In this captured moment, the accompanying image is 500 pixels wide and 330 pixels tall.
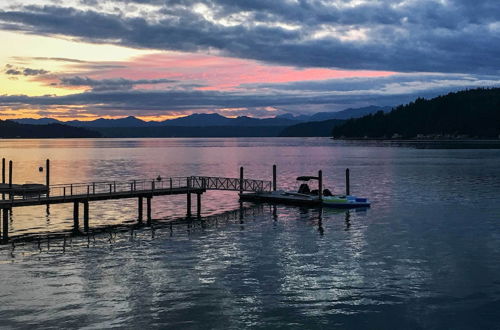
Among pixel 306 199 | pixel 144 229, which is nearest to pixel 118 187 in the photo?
pixel 306 199

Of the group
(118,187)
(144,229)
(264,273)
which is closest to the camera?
(264,273)

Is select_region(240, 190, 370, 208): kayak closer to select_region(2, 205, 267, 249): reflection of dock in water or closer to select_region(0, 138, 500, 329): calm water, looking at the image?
select_region(0, 138, 500, 329): calm water

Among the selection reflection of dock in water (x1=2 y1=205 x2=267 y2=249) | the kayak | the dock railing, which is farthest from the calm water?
the kayak

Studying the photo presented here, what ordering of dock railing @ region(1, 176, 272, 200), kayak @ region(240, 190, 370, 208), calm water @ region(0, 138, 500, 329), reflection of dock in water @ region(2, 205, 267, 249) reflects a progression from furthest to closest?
kayak @ region(240, 190, 370, 208)
dock railing @ region(1, 176, 272, 200)
reflection of dock in water @ region(2, 205, 267, 249)
calm water @ region(0, 138, 500, 329)

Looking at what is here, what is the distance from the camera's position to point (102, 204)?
6531cm

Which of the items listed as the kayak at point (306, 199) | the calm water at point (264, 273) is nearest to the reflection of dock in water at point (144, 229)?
the calm water at point (264, 273)

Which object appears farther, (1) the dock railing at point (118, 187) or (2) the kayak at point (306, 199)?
(2) the kayak at point (306, 199)

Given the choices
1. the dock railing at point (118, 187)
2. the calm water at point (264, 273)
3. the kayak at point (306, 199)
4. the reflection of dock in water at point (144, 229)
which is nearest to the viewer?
the calm water at point (264, 273)

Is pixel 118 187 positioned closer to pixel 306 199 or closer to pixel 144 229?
pixel 306 199

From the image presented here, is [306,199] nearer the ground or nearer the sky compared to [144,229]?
nearer the sky

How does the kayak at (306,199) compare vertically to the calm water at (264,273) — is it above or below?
above

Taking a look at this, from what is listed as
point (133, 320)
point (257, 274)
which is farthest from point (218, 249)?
point (133, 320)

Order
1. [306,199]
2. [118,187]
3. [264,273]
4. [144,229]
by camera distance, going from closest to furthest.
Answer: [264,273] < [144,229] < [306,199] < [118,187]

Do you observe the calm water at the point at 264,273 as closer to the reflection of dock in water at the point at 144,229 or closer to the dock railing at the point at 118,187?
the reflection of dock in water at the point at 144,229
